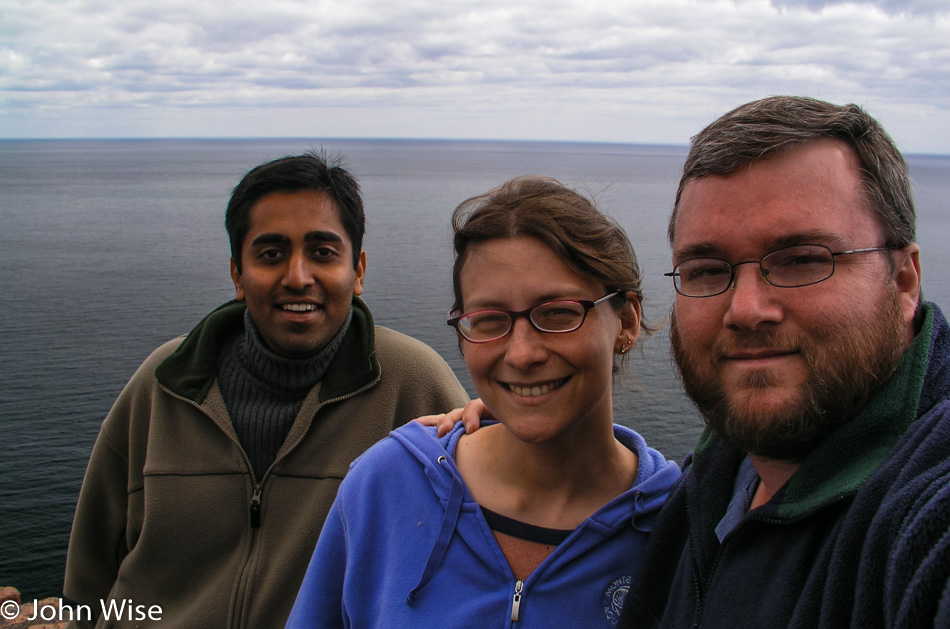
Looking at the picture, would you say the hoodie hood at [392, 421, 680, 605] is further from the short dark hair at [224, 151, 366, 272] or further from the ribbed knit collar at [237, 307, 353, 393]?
the short dark hair at [224, 151, 366, 272]

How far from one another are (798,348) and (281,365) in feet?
9.69

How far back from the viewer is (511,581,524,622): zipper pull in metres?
2.56

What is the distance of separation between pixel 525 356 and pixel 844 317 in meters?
1.08

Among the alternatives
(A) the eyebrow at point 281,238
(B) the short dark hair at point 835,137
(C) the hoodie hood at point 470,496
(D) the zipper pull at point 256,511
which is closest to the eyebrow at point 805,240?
(B) the short dark hair at point 835,137

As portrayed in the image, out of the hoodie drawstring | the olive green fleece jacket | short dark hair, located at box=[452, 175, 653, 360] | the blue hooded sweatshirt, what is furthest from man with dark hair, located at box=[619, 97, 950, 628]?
the olive green fleece jacket

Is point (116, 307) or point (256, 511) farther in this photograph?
point (116, 307)

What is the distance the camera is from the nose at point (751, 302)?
212 centimetres

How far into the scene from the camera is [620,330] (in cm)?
303

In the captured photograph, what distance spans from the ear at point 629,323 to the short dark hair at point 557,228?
40 mm

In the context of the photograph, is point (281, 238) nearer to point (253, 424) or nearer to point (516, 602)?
point (253, 424)

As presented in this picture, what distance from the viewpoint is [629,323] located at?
3.07 meters

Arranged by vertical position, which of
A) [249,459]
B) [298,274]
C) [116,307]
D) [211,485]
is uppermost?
[298,274]

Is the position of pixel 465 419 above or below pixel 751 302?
below

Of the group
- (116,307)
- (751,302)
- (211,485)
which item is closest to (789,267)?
(751,302)
